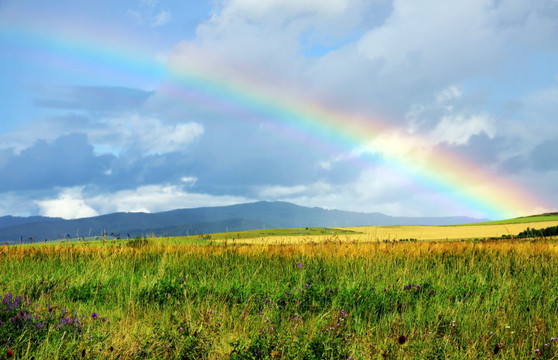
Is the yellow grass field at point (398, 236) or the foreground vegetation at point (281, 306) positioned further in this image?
the yellow grass field at point (398, 236)

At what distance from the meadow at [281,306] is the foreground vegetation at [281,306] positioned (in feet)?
0.10

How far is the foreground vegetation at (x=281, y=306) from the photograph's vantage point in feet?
17.8

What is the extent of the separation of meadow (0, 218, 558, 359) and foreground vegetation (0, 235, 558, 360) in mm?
31

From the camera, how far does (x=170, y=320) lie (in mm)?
6875

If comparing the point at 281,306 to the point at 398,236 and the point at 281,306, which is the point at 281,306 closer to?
the point at 281,306

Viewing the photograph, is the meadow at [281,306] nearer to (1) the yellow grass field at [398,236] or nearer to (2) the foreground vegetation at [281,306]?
(2) the foreground vegetation at [281,306]

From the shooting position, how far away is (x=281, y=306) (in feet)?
26.7

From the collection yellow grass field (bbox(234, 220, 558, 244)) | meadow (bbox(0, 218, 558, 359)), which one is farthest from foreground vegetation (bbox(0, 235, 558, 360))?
yellow grass field (bbox(234, 220, 558, 244))

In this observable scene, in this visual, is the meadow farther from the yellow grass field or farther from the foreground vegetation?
the yellow grass field

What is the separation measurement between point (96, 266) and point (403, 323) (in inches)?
357

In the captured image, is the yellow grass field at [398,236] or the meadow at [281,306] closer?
the meadow at [281,306]

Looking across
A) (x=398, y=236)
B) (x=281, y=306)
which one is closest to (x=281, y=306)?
(x=281, y=306)

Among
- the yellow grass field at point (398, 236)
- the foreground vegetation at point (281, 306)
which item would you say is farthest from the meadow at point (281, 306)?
the yellow grass field at point (398, 236)

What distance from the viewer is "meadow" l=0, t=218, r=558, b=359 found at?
5410 millimetres
